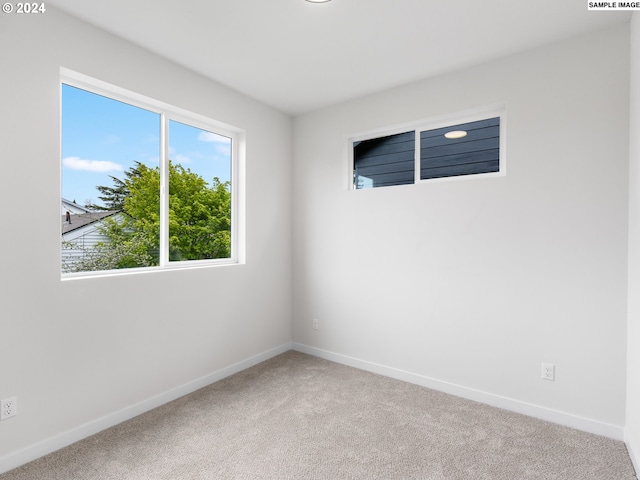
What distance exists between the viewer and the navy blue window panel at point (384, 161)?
122 inches

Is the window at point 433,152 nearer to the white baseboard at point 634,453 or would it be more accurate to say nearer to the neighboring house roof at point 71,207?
the white baseboard at point 634,453

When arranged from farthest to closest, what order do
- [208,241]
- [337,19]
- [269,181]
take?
[269,181], [208,241], [337,19]

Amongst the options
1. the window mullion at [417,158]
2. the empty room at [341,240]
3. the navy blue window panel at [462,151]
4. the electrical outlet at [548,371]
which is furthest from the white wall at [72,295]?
the electrical outlet at [548,371]

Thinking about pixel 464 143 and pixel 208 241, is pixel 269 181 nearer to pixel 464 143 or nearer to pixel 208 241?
pixel 208 241

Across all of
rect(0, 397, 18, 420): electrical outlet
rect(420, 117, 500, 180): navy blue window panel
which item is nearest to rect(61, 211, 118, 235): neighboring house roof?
rect(0, 397, 18, 420): electrical outlet

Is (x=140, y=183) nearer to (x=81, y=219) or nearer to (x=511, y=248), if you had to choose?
(x=81, y=219)

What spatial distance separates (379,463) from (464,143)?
2.36m

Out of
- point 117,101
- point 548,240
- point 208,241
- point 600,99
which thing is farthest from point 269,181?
point 600,99

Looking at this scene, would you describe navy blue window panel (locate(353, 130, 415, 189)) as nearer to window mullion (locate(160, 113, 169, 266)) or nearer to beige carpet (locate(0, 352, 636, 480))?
window mullion (locate(160, 113, 169, 266))

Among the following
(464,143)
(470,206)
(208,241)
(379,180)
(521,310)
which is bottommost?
(521,310)

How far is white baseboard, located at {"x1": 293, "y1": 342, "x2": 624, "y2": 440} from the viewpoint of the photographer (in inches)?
86.2

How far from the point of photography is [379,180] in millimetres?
3248

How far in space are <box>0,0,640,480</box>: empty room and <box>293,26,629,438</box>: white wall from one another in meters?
0.02

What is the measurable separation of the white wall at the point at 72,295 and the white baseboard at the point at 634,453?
110 inches
